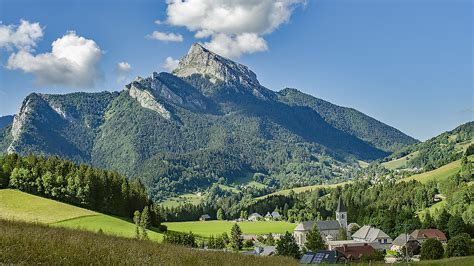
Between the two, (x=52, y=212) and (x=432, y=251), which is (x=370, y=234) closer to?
(x=432, y=251)

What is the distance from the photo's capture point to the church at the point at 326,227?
118m

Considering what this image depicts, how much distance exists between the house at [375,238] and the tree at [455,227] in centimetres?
1366

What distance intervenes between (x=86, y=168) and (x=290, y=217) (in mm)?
99580

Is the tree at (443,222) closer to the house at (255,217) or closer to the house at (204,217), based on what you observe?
the house at (255,217)

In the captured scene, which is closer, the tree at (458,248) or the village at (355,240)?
the tree at (458,248)

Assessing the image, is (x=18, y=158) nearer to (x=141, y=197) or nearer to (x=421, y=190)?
(x=141, y=197)

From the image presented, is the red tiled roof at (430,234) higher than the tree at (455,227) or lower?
lower

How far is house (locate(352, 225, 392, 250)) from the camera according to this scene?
96.8 meters

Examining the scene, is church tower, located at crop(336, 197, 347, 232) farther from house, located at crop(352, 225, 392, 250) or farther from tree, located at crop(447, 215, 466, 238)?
tree, located at crop(447, 215, 466, 238)

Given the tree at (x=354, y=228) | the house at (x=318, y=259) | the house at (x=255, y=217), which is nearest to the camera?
the house at (x=318, y=259)

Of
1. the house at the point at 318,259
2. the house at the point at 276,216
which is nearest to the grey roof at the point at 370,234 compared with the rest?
the house at the point at 318,259

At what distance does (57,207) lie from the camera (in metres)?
69.6

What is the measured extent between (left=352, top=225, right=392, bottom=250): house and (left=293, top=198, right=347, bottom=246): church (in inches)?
496

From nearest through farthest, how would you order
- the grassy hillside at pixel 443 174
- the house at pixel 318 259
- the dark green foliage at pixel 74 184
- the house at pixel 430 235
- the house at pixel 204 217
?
the house at pixel 318 259, the dark green foliage at pixel 74 184, the house at pixel 430 235, the grassy hillside at pixel 443 174, the house at pixel 204 217
